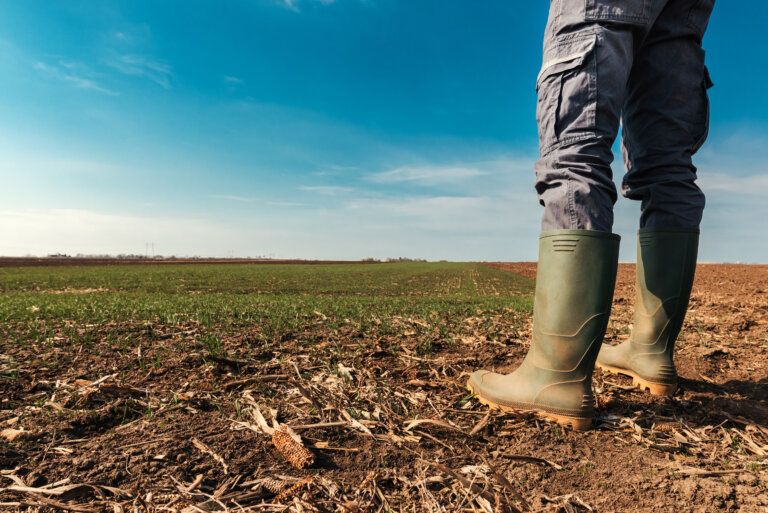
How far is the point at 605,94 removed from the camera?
1815 millimetres

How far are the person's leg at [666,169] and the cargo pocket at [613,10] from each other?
476 millimetres

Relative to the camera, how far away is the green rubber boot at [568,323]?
177 centimetres

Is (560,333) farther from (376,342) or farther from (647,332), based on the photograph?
(376,342)

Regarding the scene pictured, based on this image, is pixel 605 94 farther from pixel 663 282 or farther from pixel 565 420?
pixel 565 420

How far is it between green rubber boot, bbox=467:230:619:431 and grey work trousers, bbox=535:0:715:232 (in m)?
0.11

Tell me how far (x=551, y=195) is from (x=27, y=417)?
2811 mm

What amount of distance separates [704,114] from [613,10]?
43.9 inches

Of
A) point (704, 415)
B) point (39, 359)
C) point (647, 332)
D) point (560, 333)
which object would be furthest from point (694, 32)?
point (39, 359)

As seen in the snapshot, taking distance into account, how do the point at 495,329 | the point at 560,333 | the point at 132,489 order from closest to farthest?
the point at 132,489 < the point at 560,333 < the point at 495,329

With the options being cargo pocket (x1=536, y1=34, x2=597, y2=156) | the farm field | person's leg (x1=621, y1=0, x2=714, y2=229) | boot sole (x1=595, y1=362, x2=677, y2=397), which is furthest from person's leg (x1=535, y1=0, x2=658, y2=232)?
boot sole (x1=595, y1=362, x2=677, y2=397)

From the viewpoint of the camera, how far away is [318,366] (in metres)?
2.71

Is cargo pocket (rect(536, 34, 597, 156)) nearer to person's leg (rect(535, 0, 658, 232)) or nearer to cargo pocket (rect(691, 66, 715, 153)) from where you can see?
person's leg (rect(535, 0, 658, 232))

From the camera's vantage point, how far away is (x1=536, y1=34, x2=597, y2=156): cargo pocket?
5.95ft

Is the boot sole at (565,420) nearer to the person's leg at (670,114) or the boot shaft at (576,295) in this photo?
the boot shaft at (576,295)
